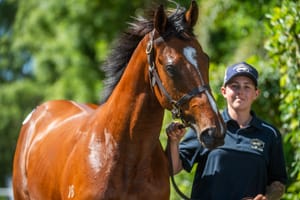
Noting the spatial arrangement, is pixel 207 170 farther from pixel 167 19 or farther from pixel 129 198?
pixel 167 19

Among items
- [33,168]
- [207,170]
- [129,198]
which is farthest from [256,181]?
[33,168]

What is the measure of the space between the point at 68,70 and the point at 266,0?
9.01 meters

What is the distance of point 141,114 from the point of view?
17.3ft

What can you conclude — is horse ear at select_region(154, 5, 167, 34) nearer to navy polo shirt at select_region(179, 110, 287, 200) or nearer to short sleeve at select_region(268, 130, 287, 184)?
navy polo shirt at select_region(179, 110, 287, 200)

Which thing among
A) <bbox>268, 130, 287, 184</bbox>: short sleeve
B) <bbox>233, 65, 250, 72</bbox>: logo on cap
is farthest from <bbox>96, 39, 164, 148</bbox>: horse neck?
<bbox>268, 130, 287, 184</bbox>: short sleeve

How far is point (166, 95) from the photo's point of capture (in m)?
5.04

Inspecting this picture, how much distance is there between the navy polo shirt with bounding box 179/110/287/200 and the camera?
5488 millimetres

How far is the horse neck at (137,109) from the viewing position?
5.28 meters

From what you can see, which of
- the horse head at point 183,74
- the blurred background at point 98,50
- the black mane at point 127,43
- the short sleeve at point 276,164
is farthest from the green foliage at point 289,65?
the horse head at point 183,74

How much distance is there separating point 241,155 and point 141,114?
73cm

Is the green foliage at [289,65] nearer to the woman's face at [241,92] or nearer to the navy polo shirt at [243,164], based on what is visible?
the navy polo shirt at [243,164]

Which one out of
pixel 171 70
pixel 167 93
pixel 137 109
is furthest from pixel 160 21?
pixel 137 109

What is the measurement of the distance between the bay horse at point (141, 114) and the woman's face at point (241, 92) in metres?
0.51

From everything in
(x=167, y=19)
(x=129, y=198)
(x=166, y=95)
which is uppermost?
(x=167, y=19)
